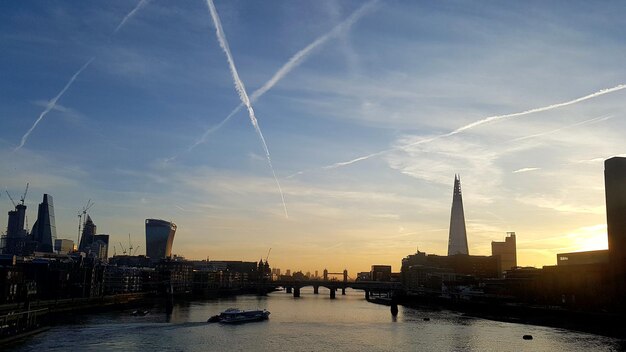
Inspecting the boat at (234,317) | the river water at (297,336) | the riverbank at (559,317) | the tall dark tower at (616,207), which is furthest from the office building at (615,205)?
the boat at (234,317)

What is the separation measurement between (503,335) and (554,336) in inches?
325

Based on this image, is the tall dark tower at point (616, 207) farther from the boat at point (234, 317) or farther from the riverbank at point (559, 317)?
the boat at point (234, 317)

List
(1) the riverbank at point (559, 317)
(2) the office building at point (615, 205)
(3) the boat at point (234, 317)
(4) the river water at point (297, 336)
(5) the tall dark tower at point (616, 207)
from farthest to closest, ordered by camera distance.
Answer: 1. (2) the office building at point (615, 205)
2. (5) the tall dark tower at point (616, 207)
3. (3) the boat at point (234, 317)
4. (1) the riverbank at point (559, 317)
5. (4) the river water at point (297, 336)

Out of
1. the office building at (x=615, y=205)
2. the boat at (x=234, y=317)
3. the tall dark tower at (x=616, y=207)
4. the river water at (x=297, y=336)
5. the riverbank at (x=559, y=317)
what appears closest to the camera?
the river water at (x=297, y=336)

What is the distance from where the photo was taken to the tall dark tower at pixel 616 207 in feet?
462

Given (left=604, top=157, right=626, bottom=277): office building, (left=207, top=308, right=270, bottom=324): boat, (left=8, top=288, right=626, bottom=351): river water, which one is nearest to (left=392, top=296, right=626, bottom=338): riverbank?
(left=8, top=288, right=626, bottom=351): river water

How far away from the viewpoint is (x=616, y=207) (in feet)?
489

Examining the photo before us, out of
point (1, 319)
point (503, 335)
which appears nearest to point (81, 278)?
point (1, 319)

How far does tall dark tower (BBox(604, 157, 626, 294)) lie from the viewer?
14088 centimetres

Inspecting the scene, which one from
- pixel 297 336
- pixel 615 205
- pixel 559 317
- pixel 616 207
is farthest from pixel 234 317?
pixel 615 205

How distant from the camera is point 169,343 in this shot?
85.0 metres

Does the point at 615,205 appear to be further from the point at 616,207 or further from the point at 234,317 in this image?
the point at 234,317

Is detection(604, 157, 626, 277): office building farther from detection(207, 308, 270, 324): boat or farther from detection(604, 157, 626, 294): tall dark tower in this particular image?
detection(207, 308, 270, 324): boat

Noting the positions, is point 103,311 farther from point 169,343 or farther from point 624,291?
point 624,291
